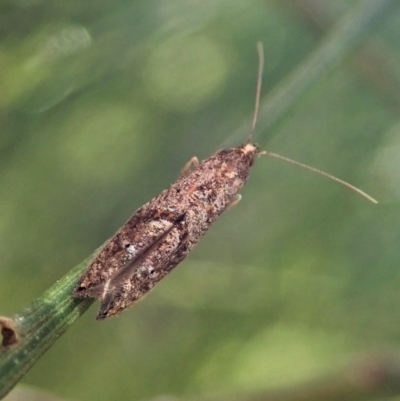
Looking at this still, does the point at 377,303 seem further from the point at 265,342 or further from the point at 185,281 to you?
the point at 185,281

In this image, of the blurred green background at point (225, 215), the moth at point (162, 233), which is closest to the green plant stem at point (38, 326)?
the moth at point (162, 233)

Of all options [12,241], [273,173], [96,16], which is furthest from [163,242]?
[273,173]

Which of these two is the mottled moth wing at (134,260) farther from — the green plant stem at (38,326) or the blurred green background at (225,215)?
the blurred green background at (225,215)

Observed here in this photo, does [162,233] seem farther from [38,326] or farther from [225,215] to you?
[225,215]

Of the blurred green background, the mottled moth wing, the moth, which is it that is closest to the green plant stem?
the moth

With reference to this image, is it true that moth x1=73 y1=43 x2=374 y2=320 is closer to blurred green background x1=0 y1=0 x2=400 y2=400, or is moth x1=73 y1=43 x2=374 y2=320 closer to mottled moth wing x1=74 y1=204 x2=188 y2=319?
mottled moth wing x1=74 y1=204 x2=188 y2=319

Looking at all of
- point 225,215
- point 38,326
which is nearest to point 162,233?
point 38,326
